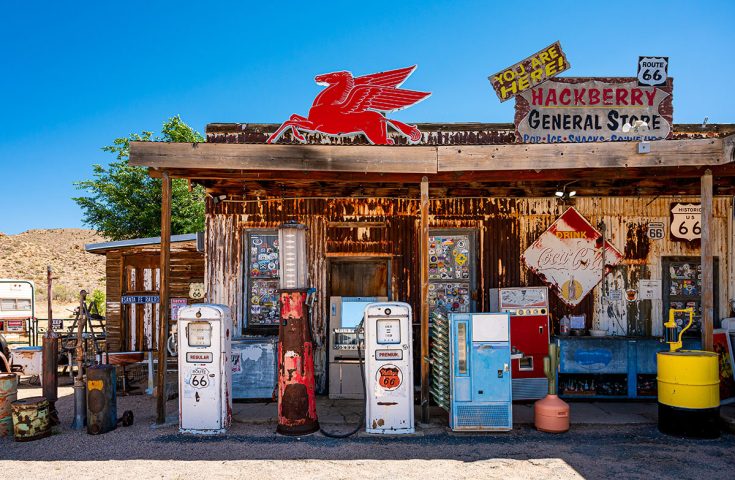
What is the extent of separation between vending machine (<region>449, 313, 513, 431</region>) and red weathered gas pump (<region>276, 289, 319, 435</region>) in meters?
1.77

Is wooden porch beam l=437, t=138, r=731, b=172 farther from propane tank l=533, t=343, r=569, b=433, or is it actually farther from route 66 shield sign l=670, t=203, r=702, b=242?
route 66 shield sign l=670, t=203, r=702, b=242

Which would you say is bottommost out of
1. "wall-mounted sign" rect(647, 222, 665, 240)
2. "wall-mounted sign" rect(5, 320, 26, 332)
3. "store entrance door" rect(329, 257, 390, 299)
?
"wall-mounted sign" rect(5, 320, 26, 332)

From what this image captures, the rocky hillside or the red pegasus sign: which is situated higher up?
the red pegasus sign

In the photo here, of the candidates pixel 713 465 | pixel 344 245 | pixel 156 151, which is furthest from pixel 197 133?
pixel 713 465

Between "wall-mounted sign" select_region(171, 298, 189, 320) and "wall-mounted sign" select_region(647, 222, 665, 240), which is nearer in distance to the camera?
"wall-mounted sign" select_region(647, 222, 665, 240)

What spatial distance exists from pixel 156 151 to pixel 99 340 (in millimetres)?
6688

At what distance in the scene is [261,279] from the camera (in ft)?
31.9

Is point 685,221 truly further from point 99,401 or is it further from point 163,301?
point 99,401

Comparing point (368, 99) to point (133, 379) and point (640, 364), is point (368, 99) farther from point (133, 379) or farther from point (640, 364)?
point (133, 379)

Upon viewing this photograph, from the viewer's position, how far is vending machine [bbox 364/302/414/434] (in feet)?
22.3

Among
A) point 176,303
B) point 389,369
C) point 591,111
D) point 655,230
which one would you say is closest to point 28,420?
point 389,369

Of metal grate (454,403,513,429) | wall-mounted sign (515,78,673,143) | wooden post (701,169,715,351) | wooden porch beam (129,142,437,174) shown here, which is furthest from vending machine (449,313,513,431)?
wall-mounted sign (515,78,673,143)

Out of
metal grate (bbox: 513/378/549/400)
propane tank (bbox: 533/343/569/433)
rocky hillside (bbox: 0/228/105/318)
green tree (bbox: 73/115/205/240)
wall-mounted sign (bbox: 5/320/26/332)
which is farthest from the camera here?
rocky hillside (bbox: 0/228/105/318)

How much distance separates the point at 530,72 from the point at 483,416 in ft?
18.7
